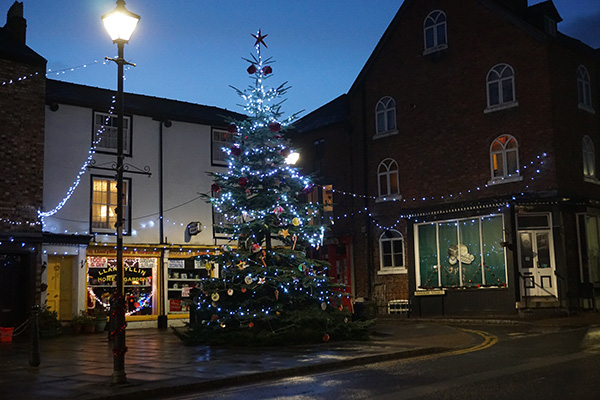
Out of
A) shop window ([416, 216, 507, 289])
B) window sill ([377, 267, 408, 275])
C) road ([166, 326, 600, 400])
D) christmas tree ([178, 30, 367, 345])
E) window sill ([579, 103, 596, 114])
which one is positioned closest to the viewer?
road ([166, 326, 600, 400])

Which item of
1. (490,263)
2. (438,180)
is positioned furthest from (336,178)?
(490,263)

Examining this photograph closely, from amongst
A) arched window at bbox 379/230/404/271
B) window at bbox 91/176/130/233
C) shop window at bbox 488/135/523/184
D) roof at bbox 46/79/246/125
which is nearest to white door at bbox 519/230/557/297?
shop window at bbox 488/135/523/184

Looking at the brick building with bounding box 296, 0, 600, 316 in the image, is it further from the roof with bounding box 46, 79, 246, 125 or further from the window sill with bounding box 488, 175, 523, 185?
the roof with bounding box 46, 79, 246, 125

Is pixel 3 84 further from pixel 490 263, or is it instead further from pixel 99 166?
pixel 490 263

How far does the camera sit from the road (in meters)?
A: 8.70

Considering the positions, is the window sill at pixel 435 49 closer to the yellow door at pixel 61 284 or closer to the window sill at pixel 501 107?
the window sill at pixel 501 107

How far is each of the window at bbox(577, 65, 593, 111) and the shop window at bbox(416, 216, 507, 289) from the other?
602 centimetres

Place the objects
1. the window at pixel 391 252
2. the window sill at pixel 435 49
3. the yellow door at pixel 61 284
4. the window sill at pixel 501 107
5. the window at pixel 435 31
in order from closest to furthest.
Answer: the yellow door at pixel 61 284 < the window sill at pixel 501 107 < the window sill at pixel 435 49 < the window at pixel 435 31 < the window at pixel 391 252

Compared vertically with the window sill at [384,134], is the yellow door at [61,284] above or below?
below

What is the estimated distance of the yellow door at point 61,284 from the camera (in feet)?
77.7

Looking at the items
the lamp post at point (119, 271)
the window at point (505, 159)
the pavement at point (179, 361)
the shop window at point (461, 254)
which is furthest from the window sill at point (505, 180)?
the lamp post at point (119, 271)

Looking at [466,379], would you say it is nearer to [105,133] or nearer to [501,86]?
[501,86]

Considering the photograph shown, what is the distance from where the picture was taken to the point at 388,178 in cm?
2900

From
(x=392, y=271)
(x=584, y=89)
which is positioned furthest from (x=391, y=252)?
(x=584, y=89)
